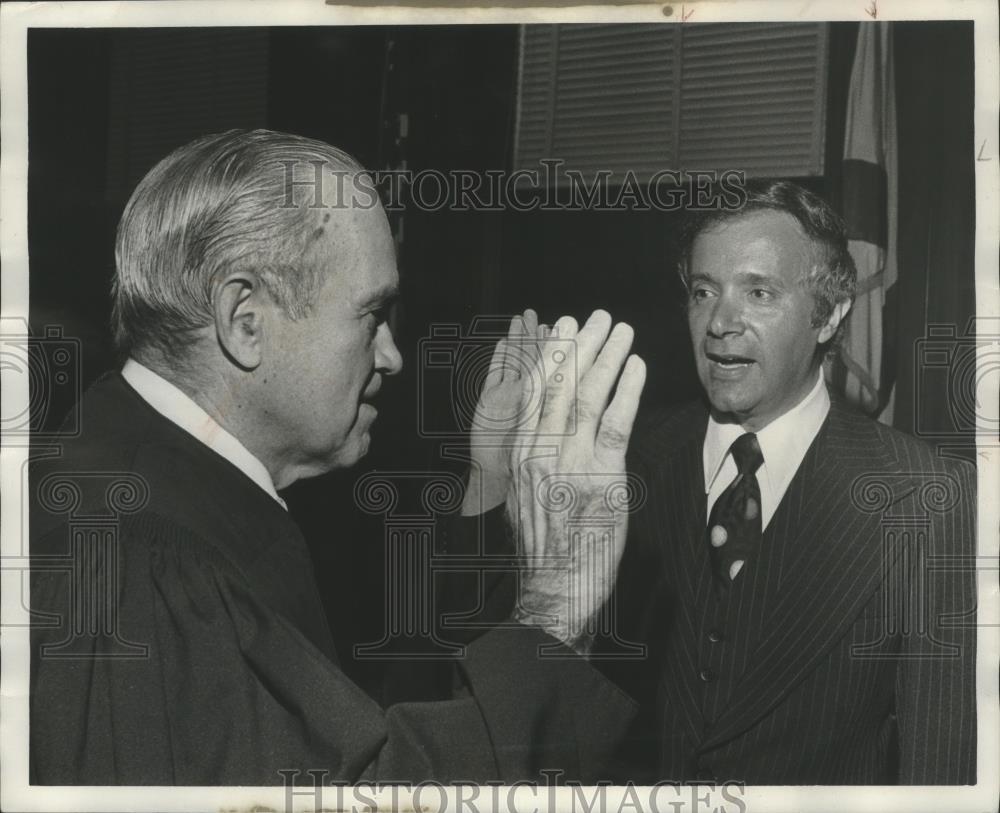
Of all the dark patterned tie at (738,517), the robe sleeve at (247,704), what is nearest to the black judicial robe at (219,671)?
the robe sleeve at (247,704)

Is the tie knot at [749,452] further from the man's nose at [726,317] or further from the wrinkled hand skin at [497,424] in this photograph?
the wrinkled hand skin at [497,424]

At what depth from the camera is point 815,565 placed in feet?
8.61

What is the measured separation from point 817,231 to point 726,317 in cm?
30

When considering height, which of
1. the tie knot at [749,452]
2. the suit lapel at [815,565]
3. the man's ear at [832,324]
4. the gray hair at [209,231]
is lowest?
the suit lapel at [815,565]

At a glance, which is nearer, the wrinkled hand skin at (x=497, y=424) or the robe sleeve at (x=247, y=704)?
the robe sleeve at (x=247, y=704)

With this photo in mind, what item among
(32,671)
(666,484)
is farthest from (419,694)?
(32,671)

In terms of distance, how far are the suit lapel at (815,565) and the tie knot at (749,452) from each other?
0.10 m


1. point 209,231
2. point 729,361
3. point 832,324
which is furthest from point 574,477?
point 209,231

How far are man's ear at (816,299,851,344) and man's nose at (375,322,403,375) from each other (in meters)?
1.02

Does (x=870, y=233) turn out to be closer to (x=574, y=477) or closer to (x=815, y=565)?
(x=815, y=565)

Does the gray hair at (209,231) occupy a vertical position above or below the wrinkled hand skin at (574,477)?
above

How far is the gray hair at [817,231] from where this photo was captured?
261 centimetres

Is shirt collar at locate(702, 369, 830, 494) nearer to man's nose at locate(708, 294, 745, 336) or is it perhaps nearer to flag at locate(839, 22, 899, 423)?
flag at locate(839, 22, 899, 423)

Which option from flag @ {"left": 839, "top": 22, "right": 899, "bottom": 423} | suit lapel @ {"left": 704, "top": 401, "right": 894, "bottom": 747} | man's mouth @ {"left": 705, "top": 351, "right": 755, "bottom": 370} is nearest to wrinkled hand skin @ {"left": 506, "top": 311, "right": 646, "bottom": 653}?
man's mouth @ {"left": 705, "top": 351, "right": 755, "bottom": 370}
